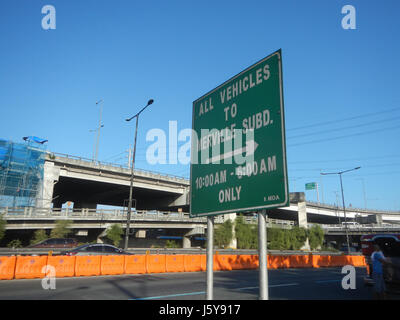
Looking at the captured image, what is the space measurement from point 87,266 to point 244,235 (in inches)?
1483

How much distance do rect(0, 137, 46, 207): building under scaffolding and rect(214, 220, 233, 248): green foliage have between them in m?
26.3

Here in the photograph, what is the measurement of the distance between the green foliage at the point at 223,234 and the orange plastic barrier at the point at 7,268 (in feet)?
123

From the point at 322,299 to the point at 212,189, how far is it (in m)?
8.74

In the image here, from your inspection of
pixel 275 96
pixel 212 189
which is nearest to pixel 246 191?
pixel 212 189

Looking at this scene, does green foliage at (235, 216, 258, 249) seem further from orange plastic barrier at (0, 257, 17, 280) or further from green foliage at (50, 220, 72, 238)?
orange plastic barrier at (0, 257, 17, 280)

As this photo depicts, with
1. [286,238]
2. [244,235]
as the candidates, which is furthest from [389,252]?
[286,238]

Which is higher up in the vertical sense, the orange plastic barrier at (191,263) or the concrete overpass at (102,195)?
the concrete overpass at (102,195)

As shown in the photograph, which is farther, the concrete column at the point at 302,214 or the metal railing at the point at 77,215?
the concrete column at the point at 302,214

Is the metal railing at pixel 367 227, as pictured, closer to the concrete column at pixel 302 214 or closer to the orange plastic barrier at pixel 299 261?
the concrete column at pixel 302 214

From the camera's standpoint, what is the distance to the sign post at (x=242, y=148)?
356 cm

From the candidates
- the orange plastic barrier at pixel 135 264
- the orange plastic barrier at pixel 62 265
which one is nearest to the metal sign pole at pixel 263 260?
the orange plastic barrier at pixel 62 265


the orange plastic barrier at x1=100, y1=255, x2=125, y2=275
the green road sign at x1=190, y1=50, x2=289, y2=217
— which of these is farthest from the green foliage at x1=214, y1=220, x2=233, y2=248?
the green road sign at x1=190, y1=50, x2=289, y2=217

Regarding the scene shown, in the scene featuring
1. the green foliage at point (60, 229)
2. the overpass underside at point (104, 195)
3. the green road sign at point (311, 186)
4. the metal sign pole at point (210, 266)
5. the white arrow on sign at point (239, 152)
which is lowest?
the metal sign pole at point (210, 266)

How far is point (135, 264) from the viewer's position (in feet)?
64.2
